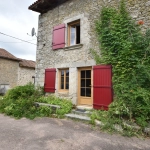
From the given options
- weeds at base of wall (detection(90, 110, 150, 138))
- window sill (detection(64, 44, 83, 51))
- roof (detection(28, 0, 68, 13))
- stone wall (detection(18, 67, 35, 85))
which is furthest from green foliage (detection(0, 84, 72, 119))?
stone wall (detection(18, 67, 35, 85))

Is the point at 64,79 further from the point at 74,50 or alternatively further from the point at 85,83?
A: the point at 74,50

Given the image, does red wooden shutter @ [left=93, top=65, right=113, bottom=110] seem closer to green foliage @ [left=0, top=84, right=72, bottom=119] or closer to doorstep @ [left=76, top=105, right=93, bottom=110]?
doorstep @ [left=76, top=105, right=93, bottom=110]

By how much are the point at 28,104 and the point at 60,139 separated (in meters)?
2.93

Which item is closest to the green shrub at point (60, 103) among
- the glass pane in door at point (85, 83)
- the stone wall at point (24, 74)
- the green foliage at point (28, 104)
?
the green foliage at point (28, 104)

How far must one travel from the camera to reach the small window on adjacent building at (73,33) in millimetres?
5988

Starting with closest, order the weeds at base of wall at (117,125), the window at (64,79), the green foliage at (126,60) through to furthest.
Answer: the weeds at base of wall at (117,125) < the green foliage at (126,60) < the window at (64,79)

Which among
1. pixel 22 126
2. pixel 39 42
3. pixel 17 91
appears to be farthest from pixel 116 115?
pixel 39 42

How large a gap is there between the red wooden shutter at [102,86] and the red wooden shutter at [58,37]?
7.52 ft

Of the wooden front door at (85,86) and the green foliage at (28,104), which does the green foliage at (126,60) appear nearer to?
the wooden front door at (85,86)

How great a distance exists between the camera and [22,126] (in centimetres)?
389

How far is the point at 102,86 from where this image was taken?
183 inches

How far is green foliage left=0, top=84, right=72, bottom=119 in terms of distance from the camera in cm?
497

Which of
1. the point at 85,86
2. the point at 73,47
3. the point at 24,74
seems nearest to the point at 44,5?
the point at 73,47

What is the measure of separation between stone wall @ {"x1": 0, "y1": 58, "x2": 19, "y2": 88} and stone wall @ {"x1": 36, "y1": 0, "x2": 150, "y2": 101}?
7.83 metres
